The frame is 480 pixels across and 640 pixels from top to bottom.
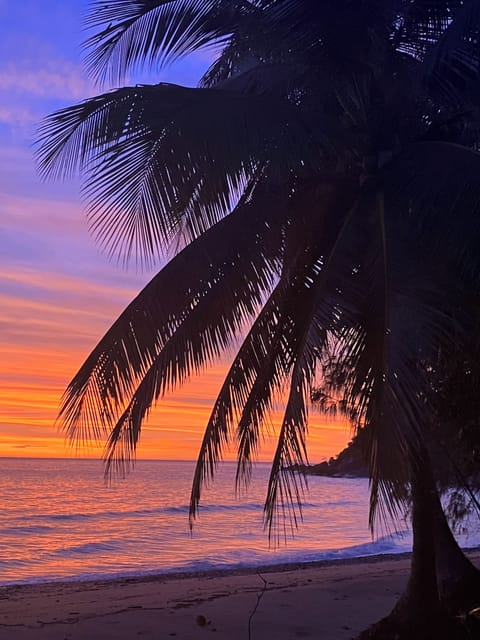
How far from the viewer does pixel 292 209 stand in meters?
7.60

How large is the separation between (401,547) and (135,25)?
22.9 m

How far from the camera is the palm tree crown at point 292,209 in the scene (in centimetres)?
614

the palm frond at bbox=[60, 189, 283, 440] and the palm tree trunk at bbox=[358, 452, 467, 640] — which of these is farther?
the palm tree trunk at bbox=[358, 452, 467, 640]

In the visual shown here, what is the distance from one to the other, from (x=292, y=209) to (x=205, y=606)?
6.55 meters

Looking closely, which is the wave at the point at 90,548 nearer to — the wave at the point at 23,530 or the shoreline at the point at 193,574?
the wave at the point at 23,530

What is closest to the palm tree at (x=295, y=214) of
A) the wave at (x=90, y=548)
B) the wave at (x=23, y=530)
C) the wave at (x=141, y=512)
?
the wave at (x=90, y=548)

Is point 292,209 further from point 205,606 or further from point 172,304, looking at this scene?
point 205,606

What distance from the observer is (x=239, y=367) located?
25.1 feet

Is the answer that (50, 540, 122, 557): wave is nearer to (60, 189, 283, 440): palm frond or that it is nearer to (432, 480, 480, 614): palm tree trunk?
(432, 480, 480, 614): palm tree trunk

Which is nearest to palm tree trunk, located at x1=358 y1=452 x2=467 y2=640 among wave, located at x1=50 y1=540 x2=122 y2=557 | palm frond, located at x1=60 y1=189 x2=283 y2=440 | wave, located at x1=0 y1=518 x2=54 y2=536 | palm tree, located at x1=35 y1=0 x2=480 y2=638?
palm tree, located at x1=35 y1=0 x2=480 y2=638

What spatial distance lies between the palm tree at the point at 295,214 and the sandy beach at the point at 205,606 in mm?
2162

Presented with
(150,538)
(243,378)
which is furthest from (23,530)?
(243,378)

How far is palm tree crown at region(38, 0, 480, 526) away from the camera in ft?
20.2

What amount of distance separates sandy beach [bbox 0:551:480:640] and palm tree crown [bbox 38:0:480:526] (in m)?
2.90
